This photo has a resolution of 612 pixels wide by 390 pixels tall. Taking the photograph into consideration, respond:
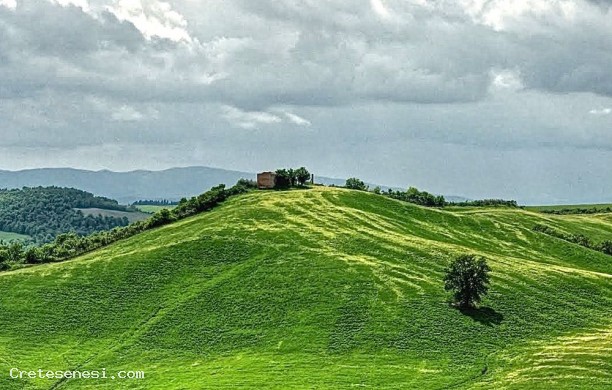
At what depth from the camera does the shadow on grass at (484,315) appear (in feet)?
442

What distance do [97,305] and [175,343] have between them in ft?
85.0

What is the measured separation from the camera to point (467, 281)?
13900 centimetres

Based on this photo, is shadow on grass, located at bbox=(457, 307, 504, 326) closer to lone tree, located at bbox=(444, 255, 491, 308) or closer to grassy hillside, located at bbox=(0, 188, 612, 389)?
grassy hillside, located at bbox=(0, 188, 612, 389)

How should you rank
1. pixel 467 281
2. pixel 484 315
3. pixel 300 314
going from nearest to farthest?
pixel 484 315, pixel 467 281, pixel 300 314

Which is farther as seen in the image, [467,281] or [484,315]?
[467,281]

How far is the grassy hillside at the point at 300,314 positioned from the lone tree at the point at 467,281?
2.80 m

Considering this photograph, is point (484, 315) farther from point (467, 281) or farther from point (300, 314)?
point (300, 314)

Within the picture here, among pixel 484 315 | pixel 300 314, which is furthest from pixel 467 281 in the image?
pixel 300 314

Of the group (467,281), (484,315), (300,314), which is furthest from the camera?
(300,314)

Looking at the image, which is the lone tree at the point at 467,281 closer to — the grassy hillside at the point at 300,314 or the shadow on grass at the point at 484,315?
the shadow on grass at the point at 484,315

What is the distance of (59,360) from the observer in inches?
5157

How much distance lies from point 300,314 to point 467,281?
107 ft

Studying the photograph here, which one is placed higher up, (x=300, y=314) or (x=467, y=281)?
(x=467, y=281)

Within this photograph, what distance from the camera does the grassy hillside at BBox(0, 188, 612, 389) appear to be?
118688 mm
